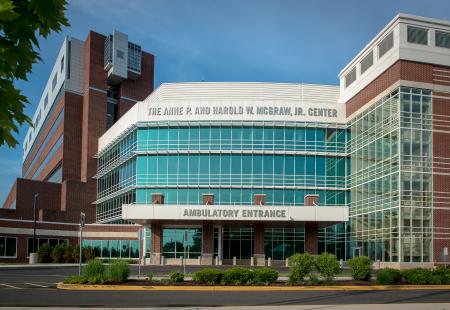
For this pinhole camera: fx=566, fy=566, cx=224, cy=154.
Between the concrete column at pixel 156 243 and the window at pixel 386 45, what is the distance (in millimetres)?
22941

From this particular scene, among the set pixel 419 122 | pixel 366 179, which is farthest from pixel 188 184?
pixel 419 122

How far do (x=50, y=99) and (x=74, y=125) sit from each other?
15274 millimetres

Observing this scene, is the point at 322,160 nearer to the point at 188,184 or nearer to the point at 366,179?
the point at 366,179

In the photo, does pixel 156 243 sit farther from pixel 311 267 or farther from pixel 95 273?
pixel 311 267

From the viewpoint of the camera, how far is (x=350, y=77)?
167 feet

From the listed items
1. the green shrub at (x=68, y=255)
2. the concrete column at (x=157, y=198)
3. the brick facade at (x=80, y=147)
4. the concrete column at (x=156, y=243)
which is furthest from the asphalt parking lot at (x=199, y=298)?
the brick facade at (x=80, y=147)

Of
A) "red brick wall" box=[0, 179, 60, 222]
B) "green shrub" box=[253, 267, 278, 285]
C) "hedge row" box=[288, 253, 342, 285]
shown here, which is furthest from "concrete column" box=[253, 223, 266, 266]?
"red brick wall" box=[0, 179, 60, 222]

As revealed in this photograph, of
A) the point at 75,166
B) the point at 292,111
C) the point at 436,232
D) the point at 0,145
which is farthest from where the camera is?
the point at 75,166

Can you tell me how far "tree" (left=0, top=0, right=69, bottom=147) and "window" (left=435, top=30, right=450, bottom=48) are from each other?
42.5m

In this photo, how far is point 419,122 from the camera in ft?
138

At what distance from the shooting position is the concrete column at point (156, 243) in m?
46.7

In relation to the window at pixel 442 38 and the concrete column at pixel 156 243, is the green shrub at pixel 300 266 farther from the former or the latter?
the window at pixel 442 38

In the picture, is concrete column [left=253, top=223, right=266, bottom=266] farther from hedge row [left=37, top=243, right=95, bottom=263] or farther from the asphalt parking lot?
the asphalt parking lot

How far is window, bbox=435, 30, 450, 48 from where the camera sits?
42.6 metres
